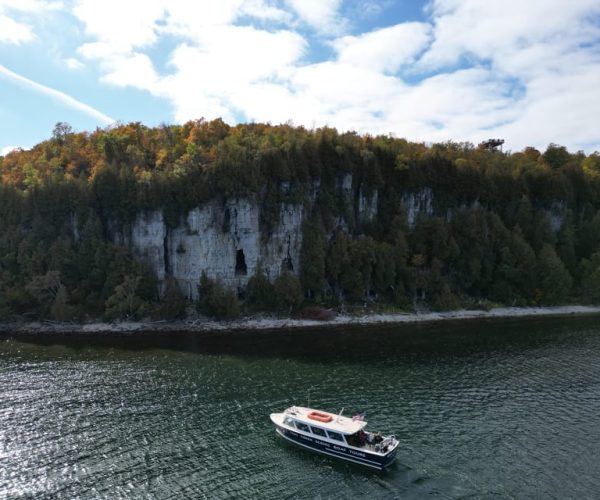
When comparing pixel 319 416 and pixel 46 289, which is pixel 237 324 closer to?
pixel 46 289

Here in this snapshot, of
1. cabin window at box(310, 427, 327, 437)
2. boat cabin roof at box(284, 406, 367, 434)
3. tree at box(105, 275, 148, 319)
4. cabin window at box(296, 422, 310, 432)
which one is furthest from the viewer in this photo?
tree at box(105, 275, 148, 319)

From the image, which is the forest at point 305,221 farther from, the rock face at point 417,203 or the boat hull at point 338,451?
the boat hull at point 338,451

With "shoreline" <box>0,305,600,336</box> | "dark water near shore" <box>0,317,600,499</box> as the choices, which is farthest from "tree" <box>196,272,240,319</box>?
"dark water near shore" <box>0,317,600,499</box>

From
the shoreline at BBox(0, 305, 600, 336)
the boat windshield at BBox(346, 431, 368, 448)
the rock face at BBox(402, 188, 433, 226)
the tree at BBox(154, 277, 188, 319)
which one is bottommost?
the boat windshield at BBox(346, 431, 368, 448)

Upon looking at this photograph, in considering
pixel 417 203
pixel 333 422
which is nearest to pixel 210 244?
pixel 417 203

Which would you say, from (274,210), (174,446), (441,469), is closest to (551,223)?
(274,210)

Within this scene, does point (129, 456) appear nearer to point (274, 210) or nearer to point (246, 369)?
point (246, 369)

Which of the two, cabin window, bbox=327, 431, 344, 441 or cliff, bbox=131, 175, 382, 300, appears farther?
cliff, bbox=131, 175, 382, 300

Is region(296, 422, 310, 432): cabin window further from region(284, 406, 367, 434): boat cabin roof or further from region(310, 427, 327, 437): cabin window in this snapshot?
region(310, 427, 327, 437): cabin window
